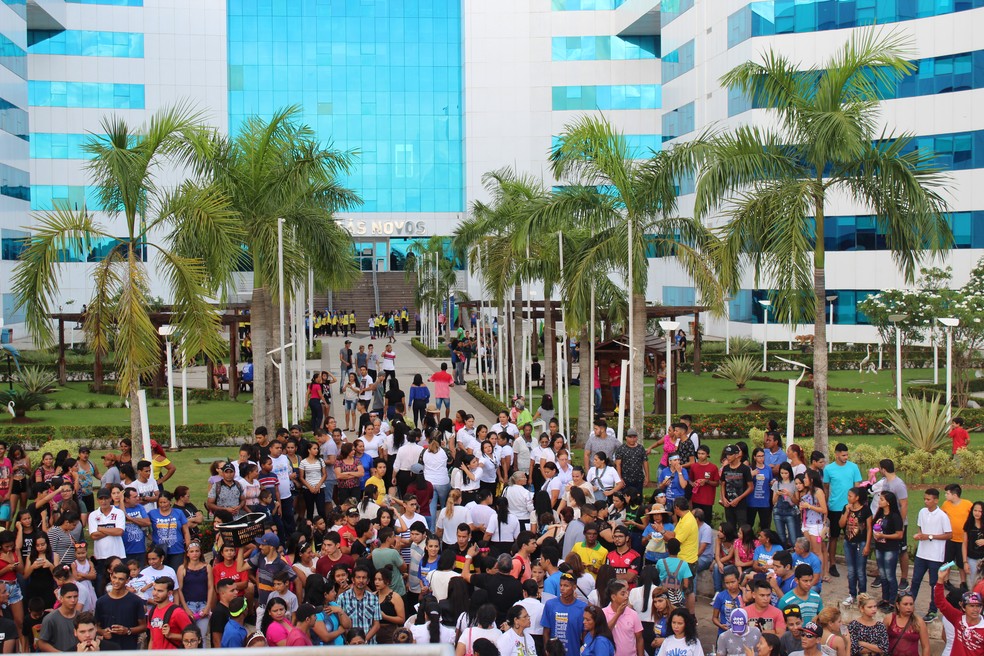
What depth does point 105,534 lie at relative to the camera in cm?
1075

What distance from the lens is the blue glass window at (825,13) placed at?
4369 cm

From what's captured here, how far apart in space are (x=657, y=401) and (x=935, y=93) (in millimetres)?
→ 25351

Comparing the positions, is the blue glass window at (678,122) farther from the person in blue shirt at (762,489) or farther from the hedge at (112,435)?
the person in blue shirt at (762,489)

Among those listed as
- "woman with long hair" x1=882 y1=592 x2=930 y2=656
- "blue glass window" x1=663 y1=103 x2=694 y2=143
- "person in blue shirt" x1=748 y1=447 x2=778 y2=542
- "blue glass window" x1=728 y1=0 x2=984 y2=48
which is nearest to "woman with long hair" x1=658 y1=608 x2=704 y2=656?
"woman with long hair" x1=882 y1=592 x2=930 y2=656

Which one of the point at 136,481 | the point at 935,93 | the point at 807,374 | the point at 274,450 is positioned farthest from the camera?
the point at 935,93

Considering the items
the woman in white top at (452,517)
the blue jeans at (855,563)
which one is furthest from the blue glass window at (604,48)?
the woman in white top at (452,517)

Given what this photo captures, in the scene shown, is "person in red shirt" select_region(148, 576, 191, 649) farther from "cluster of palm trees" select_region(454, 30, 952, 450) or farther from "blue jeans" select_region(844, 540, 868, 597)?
"cluster of palm trees" select_region(454, 30, 952, 450)

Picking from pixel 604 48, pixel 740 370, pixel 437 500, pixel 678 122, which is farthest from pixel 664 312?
pixel 604 48

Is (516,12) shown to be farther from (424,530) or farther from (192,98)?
(424,530)

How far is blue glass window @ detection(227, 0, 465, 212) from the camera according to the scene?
6900 cm

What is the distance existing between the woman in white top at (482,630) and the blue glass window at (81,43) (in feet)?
197

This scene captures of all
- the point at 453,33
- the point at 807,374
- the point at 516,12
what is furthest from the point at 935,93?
the point at 453,33

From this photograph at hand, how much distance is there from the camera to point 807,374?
36281 millimetres

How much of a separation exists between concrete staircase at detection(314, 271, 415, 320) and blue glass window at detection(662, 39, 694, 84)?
69.7 ft
